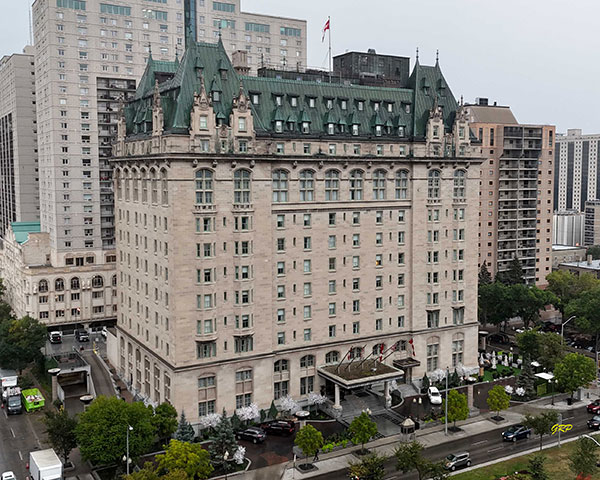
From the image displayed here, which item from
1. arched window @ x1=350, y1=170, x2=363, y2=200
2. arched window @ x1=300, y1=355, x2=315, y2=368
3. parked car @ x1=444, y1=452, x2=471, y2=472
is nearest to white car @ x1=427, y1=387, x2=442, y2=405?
arched window @ x1=300, y1=355, x2=315, y2=368

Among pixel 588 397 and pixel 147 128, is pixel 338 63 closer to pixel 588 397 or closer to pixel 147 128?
pixel 147 128

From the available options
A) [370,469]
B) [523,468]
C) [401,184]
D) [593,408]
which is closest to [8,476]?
[370,469]

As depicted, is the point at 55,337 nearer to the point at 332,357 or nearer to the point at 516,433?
the point at 332,357

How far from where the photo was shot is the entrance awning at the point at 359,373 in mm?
88062

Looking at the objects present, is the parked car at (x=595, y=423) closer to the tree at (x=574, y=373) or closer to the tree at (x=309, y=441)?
the tree at (x=574, y=373)

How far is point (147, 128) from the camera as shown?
89.2 meters

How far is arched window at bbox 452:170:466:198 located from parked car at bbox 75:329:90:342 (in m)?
76.2

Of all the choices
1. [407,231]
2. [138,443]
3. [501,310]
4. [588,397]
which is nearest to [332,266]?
[407,231]

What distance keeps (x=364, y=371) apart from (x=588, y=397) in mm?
35673

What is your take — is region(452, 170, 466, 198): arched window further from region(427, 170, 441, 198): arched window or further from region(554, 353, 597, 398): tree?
region(554, 353, 597, 398): tree

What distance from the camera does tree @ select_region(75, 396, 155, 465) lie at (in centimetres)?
6894

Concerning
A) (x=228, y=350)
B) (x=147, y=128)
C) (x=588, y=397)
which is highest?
(x=147, y=128)

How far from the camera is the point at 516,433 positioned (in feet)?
270

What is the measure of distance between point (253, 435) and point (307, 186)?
34323 millimetres
